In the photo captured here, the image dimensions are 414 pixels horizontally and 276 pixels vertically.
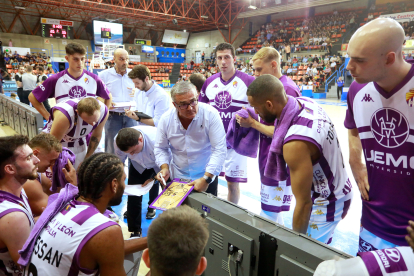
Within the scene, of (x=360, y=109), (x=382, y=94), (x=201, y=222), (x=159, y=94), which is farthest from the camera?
(x=159, y=94)

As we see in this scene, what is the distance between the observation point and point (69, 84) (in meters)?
3.92

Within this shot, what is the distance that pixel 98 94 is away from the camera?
4.20m

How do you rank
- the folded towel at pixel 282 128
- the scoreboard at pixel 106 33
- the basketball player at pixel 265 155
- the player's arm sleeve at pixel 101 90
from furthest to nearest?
the scoreboard at pixel 106 33
the player's arm sleeve at pixel 101 90
the basketball player at pixel 265 155
the folded towel at pixel 282 128

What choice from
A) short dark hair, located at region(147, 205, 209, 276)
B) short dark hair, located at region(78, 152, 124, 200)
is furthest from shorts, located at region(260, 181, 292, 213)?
short dark hair, located at region(147, 205, 209, 276)

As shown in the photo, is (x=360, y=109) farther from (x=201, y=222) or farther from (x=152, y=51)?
(x=152, y=51)

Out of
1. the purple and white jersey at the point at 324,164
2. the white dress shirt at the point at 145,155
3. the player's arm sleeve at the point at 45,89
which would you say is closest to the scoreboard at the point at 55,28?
the player's arm sleeve at the point at 45,89

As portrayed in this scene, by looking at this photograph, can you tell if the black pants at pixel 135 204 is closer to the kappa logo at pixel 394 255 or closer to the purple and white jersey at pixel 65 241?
the purple and white jersey at pixel 65 241

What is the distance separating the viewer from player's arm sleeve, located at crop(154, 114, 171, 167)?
264 cm

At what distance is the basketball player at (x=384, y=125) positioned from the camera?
1.33m

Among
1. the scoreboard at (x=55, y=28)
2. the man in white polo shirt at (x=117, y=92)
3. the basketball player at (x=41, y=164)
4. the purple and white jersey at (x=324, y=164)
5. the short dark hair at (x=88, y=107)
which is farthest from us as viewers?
the scoreboard at (x=55, y=28)

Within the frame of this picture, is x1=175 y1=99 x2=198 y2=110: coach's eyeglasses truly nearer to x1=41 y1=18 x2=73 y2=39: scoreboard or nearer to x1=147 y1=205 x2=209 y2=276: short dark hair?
x1=147 y1=205 x2=209 y2=276: short dark hair

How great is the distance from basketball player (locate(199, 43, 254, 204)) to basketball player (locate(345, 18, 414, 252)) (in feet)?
5.78

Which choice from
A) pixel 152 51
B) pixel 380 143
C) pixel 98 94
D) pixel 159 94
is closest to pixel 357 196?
pixel 380 143

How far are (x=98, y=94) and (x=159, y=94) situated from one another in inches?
37.1
